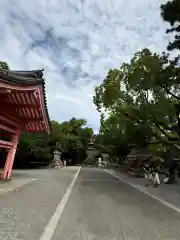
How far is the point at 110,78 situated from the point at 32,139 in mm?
22429

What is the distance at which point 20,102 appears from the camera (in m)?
14.5

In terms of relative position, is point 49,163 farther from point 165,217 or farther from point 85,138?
point 165,217

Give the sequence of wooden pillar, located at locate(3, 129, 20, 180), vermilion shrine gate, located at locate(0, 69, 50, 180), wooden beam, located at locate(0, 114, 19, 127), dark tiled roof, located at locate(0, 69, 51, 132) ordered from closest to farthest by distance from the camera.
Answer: dark tiled roof, located at locate(0, 69, 51, 132)
vermilion shrine gate, located at locate(0, 69, 50, 180)
wooden beam, located at locate(0, 114, 19, 127)
wooden pillar, located at locate(3, 129, 20, 180)

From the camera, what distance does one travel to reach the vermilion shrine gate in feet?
38.2

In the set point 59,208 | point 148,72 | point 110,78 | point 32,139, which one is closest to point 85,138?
point 32,139

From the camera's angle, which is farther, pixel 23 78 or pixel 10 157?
pixel 10 157

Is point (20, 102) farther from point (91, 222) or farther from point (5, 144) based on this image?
point (91, 222)

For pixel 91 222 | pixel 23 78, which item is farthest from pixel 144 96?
pixel 91 222

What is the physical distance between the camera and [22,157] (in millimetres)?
47344

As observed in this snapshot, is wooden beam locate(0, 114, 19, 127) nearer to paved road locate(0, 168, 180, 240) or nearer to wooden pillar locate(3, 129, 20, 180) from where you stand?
wooden pillar locate(3, 129, 20, 180)

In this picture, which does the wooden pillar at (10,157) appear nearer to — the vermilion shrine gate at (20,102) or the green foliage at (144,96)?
the vermilion shrine gate at (20,102)

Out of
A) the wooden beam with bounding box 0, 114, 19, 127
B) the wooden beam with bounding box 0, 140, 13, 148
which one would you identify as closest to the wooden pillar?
the wooden beam with bounding box 0, 140, 13, 148

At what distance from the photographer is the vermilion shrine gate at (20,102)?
38.2ft

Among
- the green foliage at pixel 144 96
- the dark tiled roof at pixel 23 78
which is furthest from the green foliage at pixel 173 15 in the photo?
the dark tiled roof at pixel 23 78
